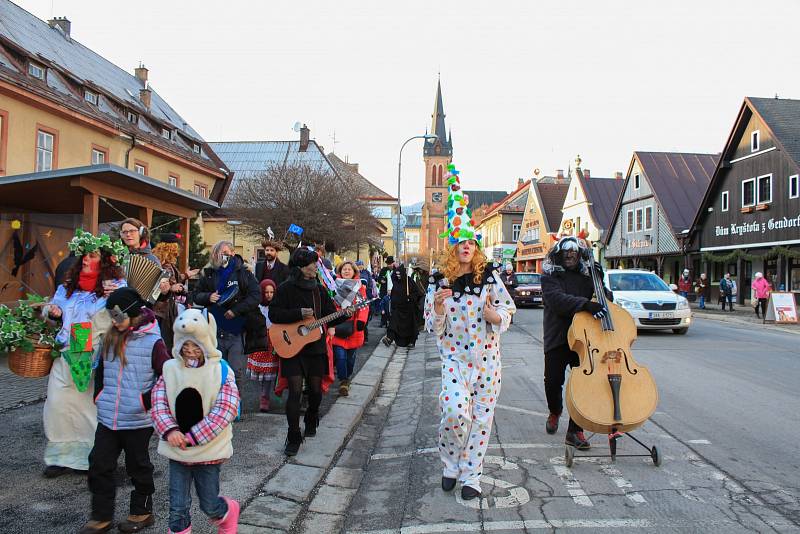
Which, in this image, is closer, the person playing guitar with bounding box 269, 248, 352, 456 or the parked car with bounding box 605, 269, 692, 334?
the person playing guitar with bounding box 269, 248, 352, 456

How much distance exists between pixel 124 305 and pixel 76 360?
3.33 feet

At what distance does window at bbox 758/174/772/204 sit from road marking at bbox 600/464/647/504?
2905 cm

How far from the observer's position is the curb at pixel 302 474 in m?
3.97

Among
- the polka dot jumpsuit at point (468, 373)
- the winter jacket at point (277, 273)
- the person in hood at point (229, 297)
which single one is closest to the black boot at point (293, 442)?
the polka dot jumpsuit at point (468, 373)

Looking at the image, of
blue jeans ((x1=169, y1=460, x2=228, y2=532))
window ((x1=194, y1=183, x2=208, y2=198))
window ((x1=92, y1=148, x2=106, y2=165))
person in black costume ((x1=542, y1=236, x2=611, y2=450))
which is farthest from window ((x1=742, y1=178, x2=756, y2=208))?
blue jeans ((x1=169, y1=460, x2=228, y2=532))

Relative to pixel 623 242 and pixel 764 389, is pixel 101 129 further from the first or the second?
pixel 623 242

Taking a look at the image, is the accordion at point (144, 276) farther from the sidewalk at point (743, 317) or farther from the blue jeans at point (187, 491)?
the sidewalk at point (743, 317)

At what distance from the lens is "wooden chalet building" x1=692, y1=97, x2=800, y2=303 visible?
1089 inches

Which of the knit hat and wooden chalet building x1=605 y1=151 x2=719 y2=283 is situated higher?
wooden chalet building x1=605 y1=151 x2=719 y2=283

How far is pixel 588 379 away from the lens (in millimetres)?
4699

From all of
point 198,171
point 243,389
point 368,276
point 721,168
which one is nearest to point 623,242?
point 721,168

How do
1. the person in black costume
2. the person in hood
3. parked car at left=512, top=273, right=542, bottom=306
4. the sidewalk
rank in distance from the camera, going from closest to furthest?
the person in black costume, the person in hood, the sidewalk, parked car at left=512, top=273, right=542, bottom=306

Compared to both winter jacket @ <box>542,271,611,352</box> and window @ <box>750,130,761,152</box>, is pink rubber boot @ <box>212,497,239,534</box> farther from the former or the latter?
window @ <box>750,130,761,152</box>

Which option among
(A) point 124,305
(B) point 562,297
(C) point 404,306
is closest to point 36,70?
(C) point 404,306
